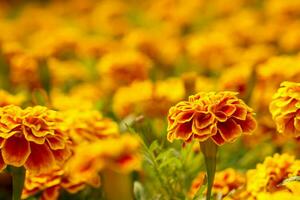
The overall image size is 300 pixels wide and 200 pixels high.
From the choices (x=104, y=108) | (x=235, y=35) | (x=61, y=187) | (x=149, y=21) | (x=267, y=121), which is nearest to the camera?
(x=61, y=187)

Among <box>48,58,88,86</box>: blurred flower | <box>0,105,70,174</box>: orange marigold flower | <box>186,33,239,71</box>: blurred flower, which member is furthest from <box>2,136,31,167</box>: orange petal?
<box>186,33,239,71</box>: blurred flower

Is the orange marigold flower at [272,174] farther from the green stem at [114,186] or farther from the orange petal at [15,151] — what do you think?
the orange petal at [15,151]

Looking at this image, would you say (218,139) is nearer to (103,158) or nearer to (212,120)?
(212,120)

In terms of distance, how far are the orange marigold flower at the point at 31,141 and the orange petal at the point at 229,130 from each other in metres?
0.26

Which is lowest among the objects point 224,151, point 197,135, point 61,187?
point 224,151

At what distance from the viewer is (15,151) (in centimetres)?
130

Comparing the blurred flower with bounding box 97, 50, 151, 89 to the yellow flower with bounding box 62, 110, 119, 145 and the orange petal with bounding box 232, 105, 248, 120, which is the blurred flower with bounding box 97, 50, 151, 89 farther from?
the orange petal with bounding box 232, 105, 248, 120

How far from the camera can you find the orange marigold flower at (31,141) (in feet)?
4.27

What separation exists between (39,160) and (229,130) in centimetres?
31

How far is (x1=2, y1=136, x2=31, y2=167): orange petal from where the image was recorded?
1.29 meters

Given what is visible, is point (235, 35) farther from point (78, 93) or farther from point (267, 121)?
point (267, 121)

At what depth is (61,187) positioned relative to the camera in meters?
1.62

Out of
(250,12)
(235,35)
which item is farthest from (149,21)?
(235,35)

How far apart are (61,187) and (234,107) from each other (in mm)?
461
